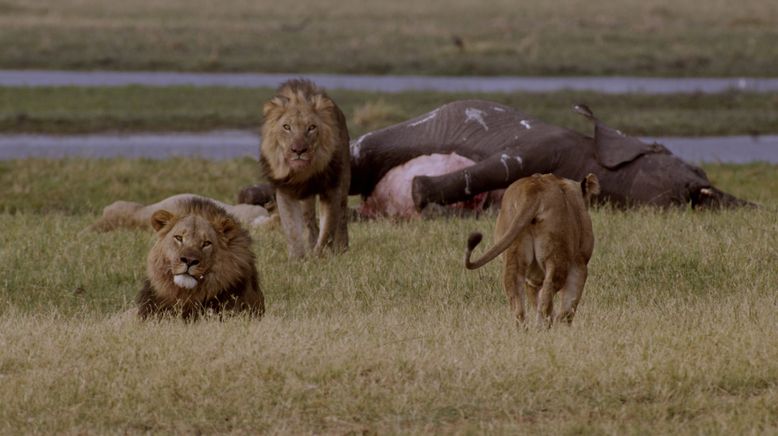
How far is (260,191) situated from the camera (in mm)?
12539

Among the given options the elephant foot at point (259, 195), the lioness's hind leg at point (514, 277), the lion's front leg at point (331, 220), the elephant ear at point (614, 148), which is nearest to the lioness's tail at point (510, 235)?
the lioness's hind leg at point (514, 277)

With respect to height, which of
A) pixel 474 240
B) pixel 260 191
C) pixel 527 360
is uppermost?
pixel 474 240

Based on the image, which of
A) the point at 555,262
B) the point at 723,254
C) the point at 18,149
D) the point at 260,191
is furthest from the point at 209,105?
the point at 555,262

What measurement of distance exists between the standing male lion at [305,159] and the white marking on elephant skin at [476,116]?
2854 mm

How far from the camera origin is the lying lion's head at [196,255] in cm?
743

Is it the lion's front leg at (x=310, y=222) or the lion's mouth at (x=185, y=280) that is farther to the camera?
the lion's front leg at (x=310, y=222)

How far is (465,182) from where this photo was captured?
39.8 feet

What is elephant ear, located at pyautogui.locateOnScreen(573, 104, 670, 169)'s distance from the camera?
12336mm

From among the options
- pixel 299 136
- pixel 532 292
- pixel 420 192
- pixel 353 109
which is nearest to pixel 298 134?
pixel 299 136

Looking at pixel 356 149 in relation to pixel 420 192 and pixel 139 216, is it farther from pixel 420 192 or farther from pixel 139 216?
pixel 139 216

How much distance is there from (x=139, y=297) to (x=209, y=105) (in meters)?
18.7

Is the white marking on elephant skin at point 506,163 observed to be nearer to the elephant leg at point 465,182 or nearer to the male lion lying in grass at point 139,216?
the elephant leg at point 465,182

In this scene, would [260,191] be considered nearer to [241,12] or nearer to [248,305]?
[248,305]

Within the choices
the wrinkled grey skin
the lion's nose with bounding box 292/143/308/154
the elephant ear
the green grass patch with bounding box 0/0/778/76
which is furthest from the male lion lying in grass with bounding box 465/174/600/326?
the green grass patch with bounding box 0/0/778/76
